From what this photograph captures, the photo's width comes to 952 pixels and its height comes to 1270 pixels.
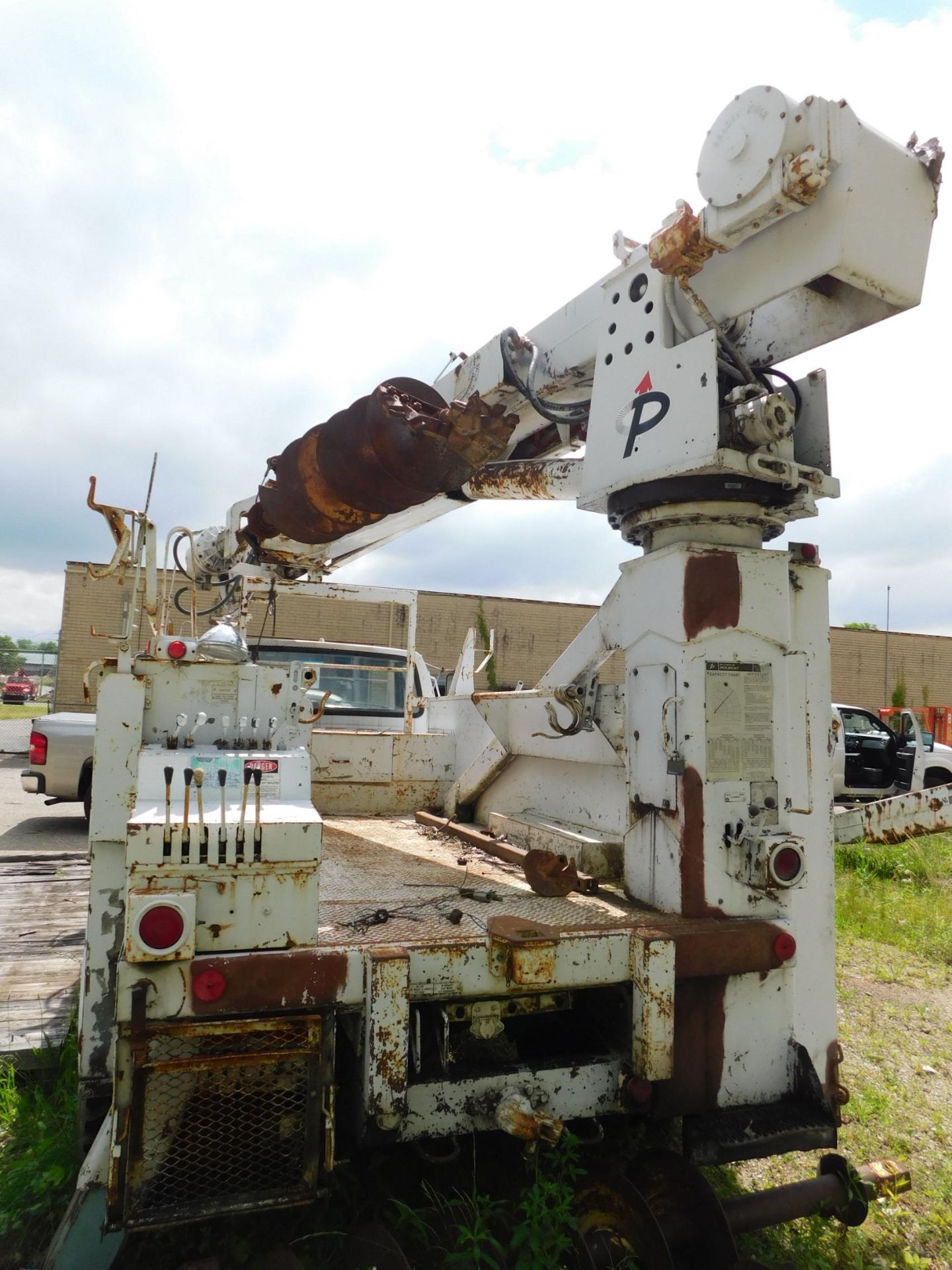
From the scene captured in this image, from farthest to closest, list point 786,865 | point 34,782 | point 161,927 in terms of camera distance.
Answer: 1. point 34,782
2. point 786,865
3. point 161,927

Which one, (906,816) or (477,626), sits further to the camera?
(477,626)

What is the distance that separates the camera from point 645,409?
3.02m

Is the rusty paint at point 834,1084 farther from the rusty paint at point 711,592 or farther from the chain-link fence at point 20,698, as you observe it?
the chain-link fence at point 20,698

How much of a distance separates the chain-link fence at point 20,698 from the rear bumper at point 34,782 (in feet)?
18.7

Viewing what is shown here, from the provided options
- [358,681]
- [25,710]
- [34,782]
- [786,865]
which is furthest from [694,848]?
[25,710]

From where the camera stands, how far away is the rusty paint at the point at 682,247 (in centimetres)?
279

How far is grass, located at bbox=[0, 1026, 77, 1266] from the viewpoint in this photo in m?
2.63

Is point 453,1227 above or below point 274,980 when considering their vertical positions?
below

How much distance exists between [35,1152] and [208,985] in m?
1.60

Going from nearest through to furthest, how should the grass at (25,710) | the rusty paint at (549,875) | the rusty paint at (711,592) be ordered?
the rusty paint at (711,592), the rusty paint at (549,875), the grass at (25,710)

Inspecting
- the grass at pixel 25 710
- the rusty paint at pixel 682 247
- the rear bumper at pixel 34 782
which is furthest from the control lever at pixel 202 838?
the grass at pixel 25 710

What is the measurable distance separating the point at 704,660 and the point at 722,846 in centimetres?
58

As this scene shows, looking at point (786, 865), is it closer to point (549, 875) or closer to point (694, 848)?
point (694, 848)

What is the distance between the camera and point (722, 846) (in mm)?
2654
